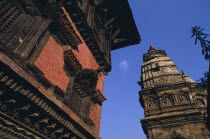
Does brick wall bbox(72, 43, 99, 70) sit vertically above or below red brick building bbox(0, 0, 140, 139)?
above

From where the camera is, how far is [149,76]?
89.8ft

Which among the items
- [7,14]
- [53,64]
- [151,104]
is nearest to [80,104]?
[53,64]

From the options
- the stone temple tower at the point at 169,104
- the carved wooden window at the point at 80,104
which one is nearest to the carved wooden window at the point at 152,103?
the stone temple tower at the point at 169,104

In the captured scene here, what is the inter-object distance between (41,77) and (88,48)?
412cm

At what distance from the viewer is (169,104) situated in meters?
22.4

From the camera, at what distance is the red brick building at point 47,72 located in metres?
3.32

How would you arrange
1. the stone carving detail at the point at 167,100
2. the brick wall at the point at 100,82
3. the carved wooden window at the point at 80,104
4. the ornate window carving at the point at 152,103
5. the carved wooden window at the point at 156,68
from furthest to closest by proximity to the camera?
the carved wooden window at the point at 156,68 < the ornate window carving at the point at 152,103 < the stone carving detail at the point at 167,100 < the brick wall at the point at 100,82 < the carved wooden window at the point at 80,104

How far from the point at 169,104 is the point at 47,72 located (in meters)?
20.4

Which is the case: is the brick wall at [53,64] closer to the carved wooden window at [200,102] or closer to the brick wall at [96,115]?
the brick wall at [96,115]

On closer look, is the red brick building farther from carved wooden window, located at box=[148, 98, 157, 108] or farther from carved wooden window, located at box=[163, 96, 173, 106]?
carved wooden window, located at box=[163, 96, 173, 106]

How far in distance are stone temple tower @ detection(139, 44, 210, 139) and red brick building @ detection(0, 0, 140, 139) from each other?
44.4ft

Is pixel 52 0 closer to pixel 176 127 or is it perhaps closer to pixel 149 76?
pixel 176 127

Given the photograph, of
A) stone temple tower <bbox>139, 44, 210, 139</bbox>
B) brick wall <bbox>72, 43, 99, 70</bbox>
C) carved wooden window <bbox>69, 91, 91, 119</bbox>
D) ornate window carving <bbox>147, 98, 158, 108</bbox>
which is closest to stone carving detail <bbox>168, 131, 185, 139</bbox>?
stone temple tower <bbox>139, 44, 210, 139</bbox>

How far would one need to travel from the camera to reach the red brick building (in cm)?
332
